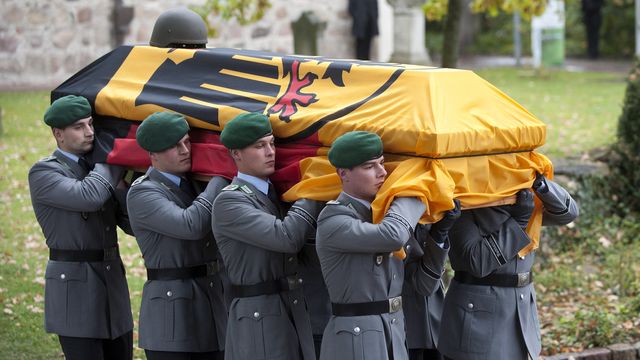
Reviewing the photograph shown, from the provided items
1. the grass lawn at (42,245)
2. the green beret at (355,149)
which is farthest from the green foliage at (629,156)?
the green beret at (355,149)

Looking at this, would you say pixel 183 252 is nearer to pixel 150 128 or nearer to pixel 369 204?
pixel 150 128

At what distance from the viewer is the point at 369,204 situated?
4945mm

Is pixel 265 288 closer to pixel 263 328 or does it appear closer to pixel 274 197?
pixel 263 328

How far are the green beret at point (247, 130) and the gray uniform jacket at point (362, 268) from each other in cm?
50

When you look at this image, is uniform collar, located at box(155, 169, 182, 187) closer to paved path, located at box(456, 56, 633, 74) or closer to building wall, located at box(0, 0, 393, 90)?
building wall, located at box(0, 0, 393, 90)

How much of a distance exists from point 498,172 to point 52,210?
230cm

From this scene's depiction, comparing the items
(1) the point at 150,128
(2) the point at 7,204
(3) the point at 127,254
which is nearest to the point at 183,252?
(1) the point at 150,128

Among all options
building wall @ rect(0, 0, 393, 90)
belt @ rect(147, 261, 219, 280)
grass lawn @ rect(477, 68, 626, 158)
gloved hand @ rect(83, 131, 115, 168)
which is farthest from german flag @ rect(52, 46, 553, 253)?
→ building wall @ rect(0, 0, 393, 90)

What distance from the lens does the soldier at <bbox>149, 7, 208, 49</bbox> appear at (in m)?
6.39

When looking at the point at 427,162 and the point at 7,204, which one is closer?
the point at 427,162

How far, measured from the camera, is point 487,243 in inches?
215

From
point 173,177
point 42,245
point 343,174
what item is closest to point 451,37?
point 42,245

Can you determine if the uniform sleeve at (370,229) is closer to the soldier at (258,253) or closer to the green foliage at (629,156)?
the soldier at (258,253)

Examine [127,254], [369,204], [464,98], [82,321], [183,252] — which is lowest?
[127,254]
